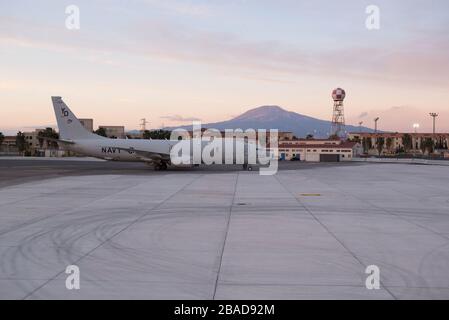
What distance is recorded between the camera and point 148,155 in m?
45.5

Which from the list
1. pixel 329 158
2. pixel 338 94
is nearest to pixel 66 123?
pixel 329 158

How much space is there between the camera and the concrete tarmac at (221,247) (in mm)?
8516

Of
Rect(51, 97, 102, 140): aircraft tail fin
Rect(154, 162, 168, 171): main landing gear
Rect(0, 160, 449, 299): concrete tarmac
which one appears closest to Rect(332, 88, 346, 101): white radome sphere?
Rect(154, 162, 168, 171): main landing gear

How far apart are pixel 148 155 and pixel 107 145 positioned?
4.75m

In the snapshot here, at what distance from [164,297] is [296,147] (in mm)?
114413

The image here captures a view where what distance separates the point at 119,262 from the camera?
10.3 meters

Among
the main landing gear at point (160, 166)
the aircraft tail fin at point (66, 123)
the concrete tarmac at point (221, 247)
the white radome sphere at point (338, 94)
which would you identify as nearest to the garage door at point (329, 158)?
the main landing gear at point (160, 166)

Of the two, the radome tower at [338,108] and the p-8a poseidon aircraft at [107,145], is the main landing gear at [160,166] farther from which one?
the radome tower at [338,108]

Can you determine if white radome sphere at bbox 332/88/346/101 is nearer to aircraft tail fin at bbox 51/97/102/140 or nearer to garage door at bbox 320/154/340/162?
garage door at bbox 320/154/340/162

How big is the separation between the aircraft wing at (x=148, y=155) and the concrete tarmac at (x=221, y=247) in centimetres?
2206

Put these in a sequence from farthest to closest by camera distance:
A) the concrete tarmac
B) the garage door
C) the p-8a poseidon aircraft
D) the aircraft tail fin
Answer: the garage door, the aircraft tail fin, the p-8a poseidon aircraft, the concrete tarmac

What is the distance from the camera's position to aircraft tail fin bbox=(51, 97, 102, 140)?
A: 47688mm

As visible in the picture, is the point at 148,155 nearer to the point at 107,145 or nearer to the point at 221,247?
the point at 107,145
